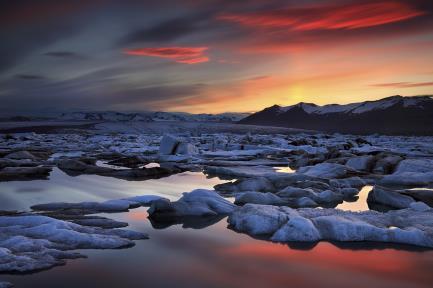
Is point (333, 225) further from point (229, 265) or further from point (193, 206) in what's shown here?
point (193, 206)

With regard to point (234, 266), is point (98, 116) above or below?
above

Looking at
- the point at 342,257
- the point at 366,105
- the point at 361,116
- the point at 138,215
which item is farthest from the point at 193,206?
the point at 366,105

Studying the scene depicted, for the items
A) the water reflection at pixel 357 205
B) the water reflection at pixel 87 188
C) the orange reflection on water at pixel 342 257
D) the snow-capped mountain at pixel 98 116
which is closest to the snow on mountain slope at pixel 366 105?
the snow-capped mountain at pixel 98 116

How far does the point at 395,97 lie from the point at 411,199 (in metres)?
110

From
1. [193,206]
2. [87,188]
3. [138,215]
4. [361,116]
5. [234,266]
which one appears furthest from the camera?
[361,116]

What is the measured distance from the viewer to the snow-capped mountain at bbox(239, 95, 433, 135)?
9144 centimetres

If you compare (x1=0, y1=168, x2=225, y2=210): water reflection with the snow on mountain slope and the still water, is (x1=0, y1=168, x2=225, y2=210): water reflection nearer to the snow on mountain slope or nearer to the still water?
the still water

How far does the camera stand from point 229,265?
5125mm

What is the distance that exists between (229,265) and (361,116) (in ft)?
351

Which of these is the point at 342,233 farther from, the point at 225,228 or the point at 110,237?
the point at 110,237

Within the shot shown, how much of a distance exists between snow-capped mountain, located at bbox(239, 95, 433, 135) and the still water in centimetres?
7849

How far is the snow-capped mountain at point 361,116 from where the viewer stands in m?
91.4

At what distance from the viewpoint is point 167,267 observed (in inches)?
198

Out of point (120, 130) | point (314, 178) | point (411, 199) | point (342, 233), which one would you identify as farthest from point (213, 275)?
point (120, 130)
